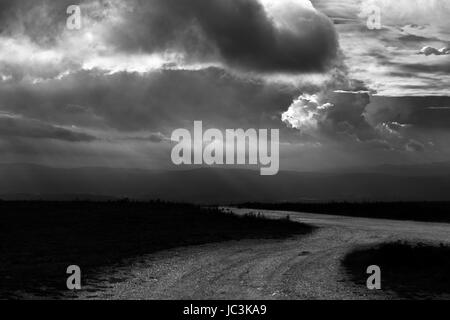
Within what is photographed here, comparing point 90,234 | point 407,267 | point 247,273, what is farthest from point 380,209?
point 247,273

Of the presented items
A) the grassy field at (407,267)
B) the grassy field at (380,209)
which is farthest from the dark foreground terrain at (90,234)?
the grassy field at (380,209)

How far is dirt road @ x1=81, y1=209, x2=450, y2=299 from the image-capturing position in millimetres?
15531

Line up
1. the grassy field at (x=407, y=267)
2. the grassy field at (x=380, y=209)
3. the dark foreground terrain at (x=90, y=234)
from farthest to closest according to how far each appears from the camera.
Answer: the grassy field at (x=380, y=209), the dark foreground terrain at (x=90, y=234), the grassy field at (x=407, y=267)

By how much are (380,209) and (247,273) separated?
40501mm

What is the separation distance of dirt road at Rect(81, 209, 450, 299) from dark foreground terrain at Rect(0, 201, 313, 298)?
55.0 inches

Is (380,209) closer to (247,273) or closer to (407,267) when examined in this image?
(407,267)

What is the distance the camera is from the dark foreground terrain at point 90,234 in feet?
59.4

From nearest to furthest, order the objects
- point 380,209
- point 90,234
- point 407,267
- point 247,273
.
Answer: point 247,273 → point 407,267 → point 90,234 → point 380,209

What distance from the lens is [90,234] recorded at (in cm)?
3138

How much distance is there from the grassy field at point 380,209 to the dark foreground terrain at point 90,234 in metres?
17.0

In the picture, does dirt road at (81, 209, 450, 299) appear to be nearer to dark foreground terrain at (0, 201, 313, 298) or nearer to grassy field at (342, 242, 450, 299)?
grassy field at (342, 242, 450, 299)

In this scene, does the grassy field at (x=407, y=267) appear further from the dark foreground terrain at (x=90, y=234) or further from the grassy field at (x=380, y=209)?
the grassy field at (x=380, y=209)

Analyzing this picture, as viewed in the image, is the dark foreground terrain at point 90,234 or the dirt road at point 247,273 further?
the dark foreground terrain at point 90,234

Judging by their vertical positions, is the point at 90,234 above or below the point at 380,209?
below
